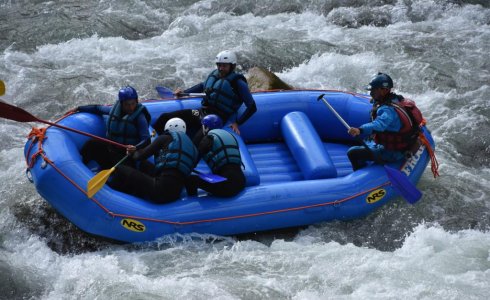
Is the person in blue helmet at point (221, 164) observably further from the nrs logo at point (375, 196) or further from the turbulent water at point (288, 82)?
the nrs logo at point (375, 196)

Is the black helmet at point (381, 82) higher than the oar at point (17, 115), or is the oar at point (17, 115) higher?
the black helmet at point (381, 82)

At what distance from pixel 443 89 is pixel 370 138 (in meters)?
3.18

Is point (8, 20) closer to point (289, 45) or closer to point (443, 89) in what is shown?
point (289, 45)

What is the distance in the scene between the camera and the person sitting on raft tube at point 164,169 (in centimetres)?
527

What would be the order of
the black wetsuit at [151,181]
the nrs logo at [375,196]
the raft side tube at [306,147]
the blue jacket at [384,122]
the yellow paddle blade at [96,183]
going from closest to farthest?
the yellow paddle blade at [96,183]
the black wetsuit at [151,181]
the blue jacket at [384,122]
the nrs logo at [375,196]
the raft side tube at [306,147]

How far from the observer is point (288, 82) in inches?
355

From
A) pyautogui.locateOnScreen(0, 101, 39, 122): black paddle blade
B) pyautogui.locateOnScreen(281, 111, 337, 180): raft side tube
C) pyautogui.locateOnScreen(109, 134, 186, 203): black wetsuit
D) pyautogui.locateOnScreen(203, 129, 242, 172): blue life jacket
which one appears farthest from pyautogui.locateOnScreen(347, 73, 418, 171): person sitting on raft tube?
pyautogui.locateOnScreen(0, 101, 39, 122): black paddle blade

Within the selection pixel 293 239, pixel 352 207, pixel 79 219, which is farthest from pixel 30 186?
pixel 352 207

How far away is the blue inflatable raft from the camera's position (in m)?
5.16

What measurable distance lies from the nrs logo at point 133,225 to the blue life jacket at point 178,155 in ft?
1.51

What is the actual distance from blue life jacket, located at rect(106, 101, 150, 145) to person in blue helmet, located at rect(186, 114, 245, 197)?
0.61 metres

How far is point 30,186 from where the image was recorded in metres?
6.21

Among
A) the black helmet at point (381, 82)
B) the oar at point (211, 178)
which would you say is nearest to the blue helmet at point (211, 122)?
the oar at point (211, 178)

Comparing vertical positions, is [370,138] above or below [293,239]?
above
